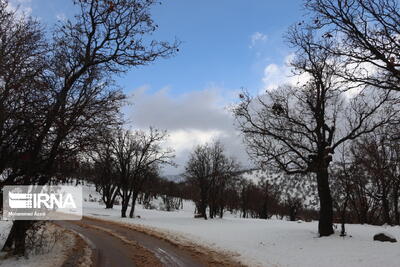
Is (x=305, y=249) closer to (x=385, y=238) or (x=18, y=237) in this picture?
(x=385, y=238)

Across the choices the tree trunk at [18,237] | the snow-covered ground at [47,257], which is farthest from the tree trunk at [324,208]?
the tree trunk at [18,237]

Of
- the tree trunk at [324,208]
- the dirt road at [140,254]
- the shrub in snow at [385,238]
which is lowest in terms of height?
the dirt road at [140,254]

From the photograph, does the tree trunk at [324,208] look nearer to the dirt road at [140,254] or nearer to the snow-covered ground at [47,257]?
the dirt road at [140,254]

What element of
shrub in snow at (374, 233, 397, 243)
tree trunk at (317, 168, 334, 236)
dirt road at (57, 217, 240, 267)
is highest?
tree trunk at (317, 168, 334, 236)

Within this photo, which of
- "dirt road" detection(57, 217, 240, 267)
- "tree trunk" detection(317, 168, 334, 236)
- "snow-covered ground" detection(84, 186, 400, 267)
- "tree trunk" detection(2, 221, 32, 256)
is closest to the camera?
"dirt road" detection(57, 217, 240, 267)

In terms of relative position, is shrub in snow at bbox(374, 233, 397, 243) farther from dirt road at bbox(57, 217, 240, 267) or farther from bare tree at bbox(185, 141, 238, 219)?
bare tree at bbox(185, 141, 238, 219)

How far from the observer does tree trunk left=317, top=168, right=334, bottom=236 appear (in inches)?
749

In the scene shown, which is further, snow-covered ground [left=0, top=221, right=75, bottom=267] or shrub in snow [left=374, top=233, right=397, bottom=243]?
shrub in snow [left=374, top=233, right=397, bottom=243]

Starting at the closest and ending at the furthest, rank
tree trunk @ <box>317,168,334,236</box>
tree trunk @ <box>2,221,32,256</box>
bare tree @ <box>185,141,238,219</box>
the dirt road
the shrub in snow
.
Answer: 1. the dirt road
2. tree trunk @ <box>2,221,32,256</box>
3. the shrub in snow
4. tree trunk @ <box>317,168,334,236</box>
5. bare tree @ <box>185,141,238,219</box>

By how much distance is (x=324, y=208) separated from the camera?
19359 mm

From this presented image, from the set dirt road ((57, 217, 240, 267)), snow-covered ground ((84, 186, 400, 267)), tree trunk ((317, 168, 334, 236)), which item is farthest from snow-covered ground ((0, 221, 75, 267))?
tree trunk ((317, 168, 334, 236))

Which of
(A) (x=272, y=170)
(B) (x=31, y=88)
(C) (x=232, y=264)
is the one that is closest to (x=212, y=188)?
(A) (x=272, y=170)

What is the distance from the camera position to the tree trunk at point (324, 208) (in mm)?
19031

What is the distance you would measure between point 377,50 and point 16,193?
1134cm
